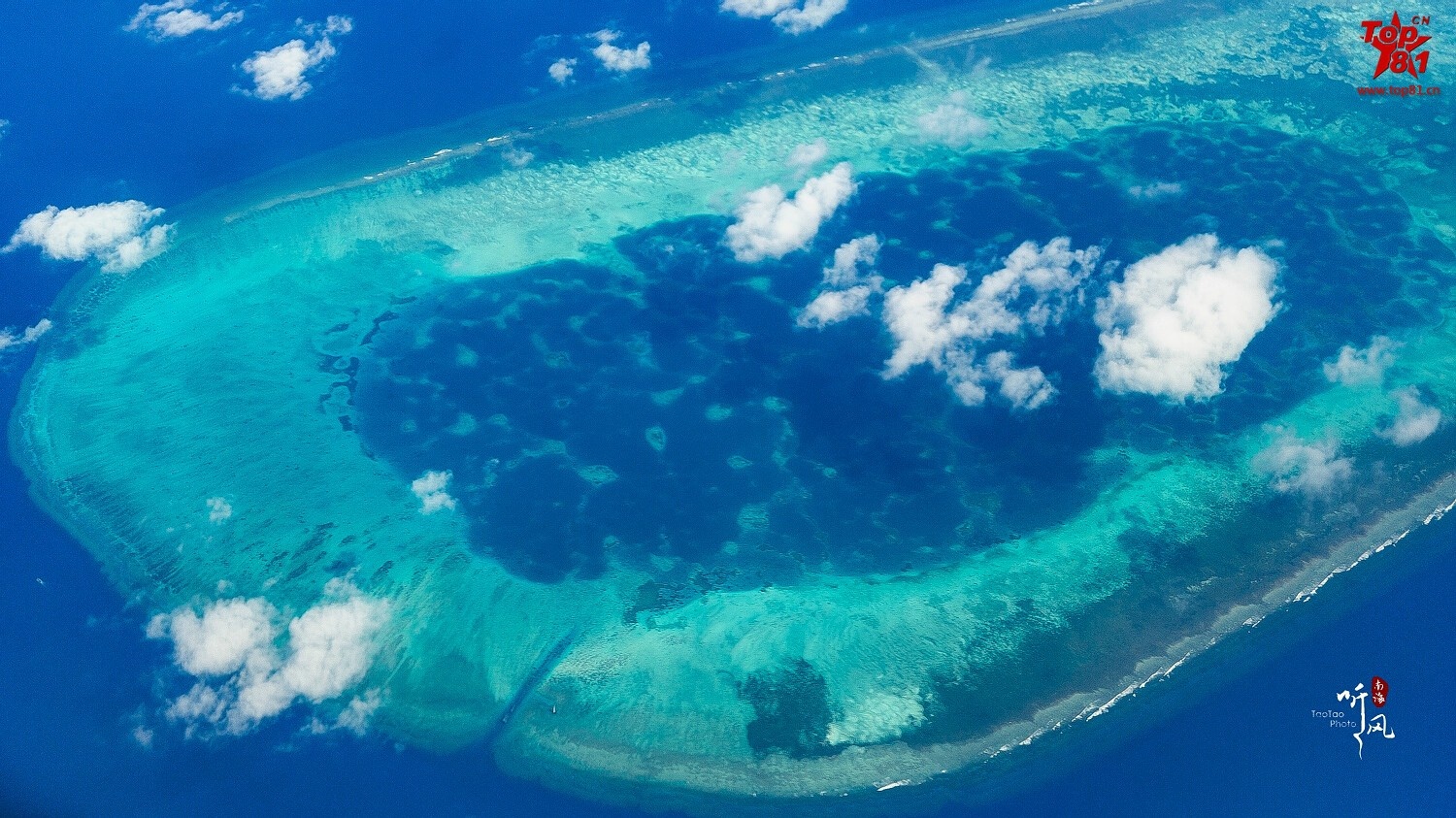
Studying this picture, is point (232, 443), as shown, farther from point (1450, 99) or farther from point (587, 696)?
point (1450, 99)

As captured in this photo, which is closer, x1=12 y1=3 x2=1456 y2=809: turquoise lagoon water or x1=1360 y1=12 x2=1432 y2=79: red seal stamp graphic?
x1=12 y1=3 x2=1456 y2=809: turquoise lagoon water

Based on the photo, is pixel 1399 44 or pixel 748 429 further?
pixel 1399 44

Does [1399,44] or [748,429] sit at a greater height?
[1399,44]

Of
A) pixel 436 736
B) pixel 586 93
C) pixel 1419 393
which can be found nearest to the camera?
pixel 436 736

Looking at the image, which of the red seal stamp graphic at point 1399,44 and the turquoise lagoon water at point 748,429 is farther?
the red seal stamp graphic at point 1399,44

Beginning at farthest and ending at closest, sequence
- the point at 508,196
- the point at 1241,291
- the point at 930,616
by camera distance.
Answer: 1. the point at 508,196
2. the point at 1241,291
3. the point at 930,616

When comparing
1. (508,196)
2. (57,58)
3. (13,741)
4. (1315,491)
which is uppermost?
(57,58)

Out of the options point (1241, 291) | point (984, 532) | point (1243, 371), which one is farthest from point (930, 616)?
point (1241, 291)

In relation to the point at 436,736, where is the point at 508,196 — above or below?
above
